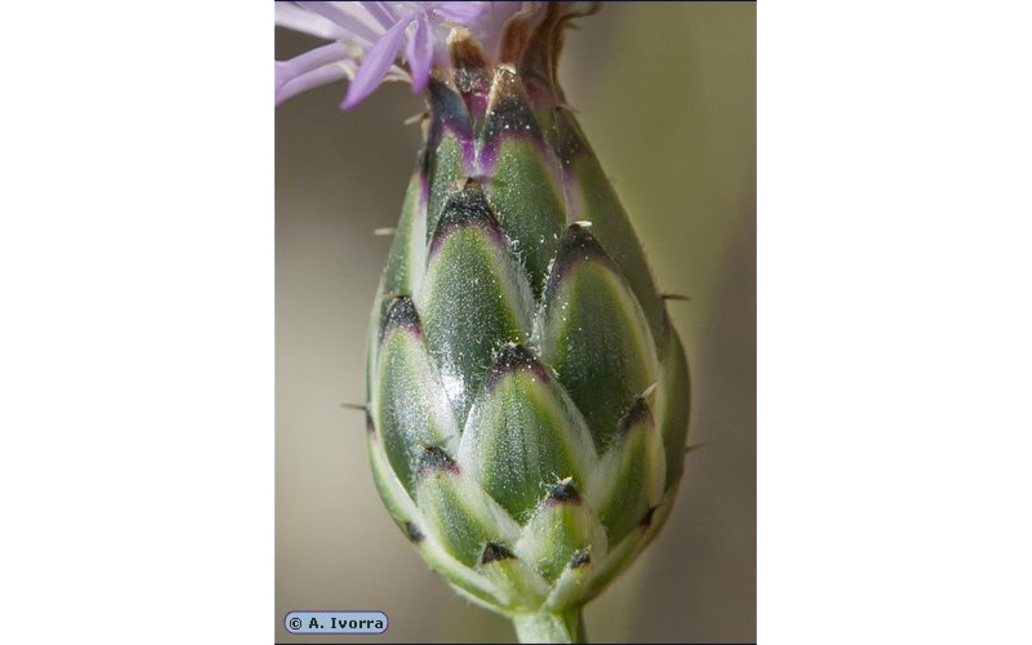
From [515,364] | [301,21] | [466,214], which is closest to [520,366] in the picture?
[515,364]

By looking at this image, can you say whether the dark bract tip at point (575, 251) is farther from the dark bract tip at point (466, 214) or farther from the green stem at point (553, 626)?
the green stem at point (553, 626)

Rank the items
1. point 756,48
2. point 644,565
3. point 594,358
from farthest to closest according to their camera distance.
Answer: point 644,565 < point 756,48 < point 594,358

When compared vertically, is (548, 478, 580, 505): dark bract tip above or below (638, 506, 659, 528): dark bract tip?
above

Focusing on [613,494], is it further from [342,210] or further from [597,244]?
[342,210]

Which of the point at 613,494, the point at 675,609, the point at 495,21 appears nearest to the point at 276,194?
the point at 495,21

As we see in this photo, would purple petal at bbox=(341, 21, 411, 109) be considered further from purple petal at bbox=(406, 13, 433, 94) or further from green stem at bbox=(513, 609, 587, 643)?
green stem at bbox=(513, 609, 587, 643)
